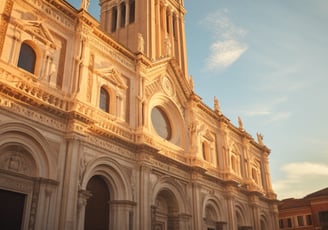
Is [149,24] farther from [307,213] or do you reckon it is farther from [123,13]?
[307,213]

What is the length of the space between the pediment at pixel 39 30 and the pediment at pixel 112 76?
3.16 meters

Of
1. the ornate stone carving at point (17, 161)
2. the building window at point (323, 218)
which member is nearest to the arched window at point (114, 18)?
the ornate stone carving at point (17, 161)

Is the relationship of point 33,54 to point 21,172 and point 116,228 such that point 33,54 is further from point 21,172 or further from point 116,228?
point 116,228

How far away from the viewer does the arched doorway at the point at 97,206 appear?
1686cm

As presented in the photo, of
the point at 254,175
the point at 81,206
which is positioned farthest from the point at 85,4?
the point at 254,175

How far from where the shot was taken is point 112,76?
20109 mm

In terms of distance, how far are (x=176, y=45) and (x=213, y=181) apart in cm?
1475

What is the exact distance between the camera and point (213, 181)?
26422mm

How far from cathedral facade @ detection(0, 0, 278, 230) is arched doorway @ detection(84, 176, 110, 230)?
49 millimetres

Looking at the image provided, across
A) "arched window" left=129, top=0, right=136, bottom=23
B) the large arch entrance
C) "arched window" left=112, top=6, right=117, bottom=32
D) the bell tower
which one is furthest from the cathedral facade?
"arched window" left=112, top=6, right=117, bottom=32

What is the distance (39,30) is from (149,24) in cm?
1585

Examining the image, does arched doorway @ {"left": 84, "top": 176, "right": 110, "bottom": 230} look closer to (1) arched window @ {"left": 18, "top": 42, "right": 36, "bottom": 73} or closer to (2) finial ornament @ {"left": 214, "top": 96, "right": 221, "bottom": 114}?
(1) arched window @ {"left": 18, "top": 42, "right": 36, "bottom": 73}

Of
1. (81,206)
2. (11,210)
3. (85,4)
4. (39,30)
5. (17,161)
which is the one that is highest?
(85,4)

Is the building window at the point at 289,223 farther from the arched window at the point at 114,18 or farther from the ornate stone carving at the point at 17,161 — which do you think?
the ornate stone carving at the point at 17,161
